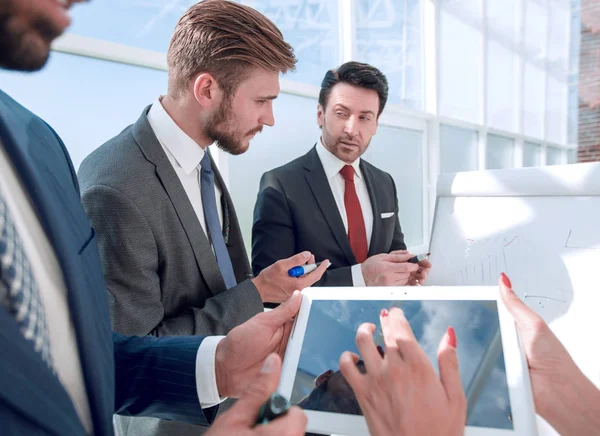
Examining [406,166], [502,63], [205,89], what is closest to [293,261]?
[205,89]

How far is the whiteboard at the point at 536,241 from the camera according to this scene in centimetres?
86

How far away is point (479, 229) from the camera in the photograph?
1.10 meters

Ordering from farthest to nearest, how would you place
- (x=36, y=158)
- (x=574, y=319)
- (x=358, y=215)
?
(x=358, y=215) < (x=574, y=319) < (x=36, y=158)

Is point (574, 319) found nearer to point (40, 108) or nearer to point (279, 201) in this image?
point (279, 201)

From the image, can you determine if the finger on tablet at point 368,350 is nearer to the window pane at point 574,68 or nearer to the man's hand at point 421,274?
the man's hand at point 421,274

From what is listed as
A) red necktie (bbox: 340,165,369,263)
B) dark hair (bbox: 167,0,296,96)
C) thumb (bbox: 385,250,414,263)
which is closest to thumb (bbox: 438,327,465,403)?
thumb (bbox: 385,250,414,263)

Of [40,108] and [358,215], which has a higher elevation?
[40,108]

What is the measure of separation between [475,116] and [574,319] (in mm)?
4461

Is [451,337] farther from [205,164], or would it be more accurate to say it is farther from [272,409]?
[205,164]

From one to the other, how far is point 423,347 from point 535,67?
7490 millimetres

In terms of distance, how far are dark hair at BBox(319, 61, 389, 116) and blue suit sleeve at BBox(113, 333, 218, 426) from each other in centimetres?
153

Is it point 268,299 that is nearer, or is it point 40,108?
point 268,299

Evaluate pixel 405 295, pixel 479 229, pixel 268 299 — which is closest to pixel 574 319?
pixel 479 229

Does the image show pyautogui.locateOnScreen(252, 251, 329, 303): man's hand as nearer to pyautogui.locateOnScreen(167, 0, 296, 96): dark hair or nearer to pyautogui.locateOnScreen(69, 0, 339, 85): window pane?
pyautogui.locateOnScreen(167, 0, 296, 96): dark hair
